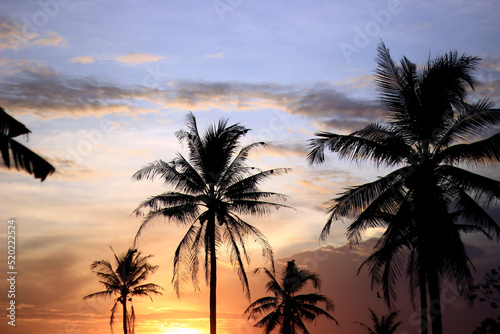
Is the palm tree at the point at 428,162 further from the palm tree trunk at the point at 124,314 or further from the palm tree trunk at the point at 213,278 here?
the palm tree trunk at the point at 124,314

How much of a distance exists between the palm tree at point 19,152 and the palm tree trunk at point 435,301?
11.8 metres

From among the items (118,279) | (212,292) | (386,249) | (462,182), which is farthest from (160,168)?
(118,279)

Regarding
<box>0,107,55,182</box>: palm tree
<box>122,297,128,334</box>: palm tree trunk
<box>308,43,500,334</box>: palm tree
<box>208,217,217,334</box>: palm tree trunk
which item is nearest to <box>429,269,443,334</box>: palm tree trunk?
<box>308,43,500,334</box>: palm tree

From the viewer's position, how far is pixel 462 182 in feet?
57.9

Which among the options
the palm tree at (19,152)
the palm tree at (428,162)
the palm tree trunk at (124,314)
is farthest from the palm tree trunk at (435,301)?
the palm tree trunk at (124,314)

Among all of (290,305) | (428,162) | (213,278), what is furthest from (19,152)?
(290,305)

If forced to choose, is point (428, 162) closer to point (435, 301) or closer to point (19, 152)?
point (435, 301)

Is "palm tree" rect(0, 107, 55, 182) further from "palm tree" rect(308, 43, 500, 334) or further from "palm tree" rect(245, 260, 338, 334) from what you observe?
"palm tree" rect(245, 260, 338, 334)

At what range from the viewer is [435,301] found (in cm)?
1700

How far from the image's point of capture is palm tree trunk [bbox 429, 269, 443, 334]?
1694 cm

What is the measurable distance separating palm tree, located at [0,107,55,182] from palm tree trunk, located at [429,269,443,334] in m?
11.8

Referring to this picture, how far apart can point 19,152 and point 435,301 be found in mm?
12628

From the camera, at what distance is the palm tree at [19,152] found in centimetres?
1044

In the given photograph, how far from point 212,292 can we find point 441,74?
16010mm
